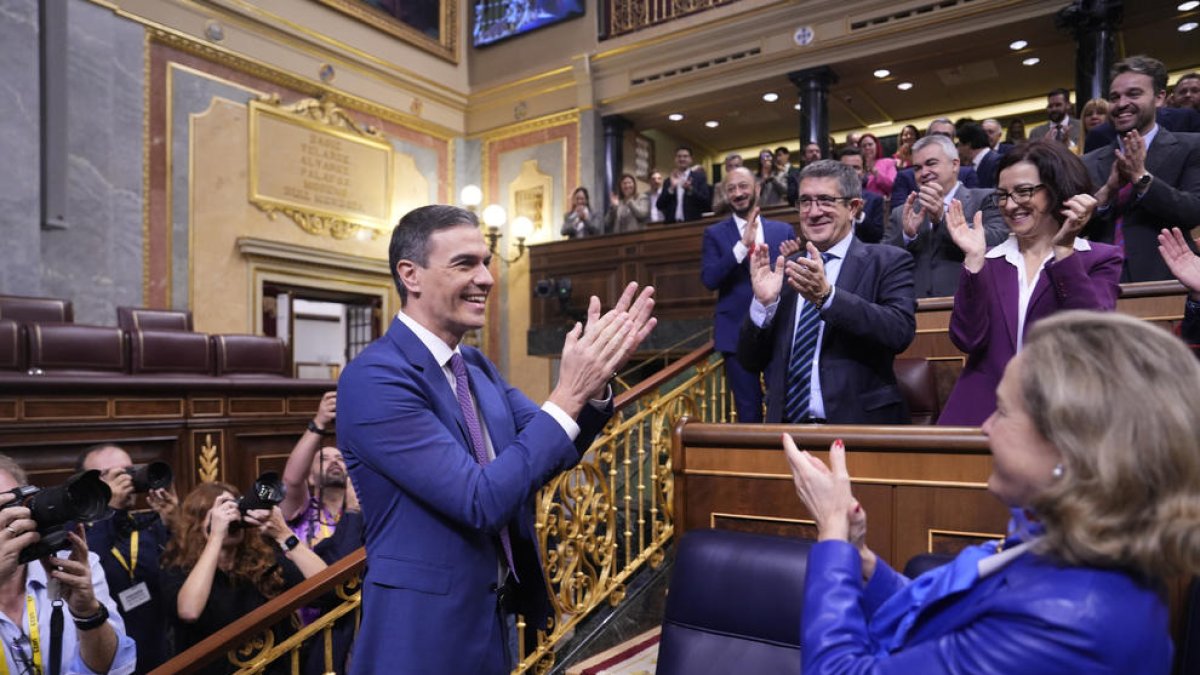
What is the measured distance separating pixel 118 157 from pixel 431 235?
724 cm

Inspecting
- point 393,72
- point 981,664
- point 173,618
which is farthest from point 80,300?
point 981,664

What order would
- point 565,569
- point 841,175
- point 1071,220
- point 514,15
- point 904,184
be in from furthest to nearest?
point 514,15
point 904,184
point 565,569
point 841,175
point 1071,220

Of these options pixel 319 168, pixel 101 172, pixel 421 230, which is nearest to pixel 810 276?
pixel 421 230

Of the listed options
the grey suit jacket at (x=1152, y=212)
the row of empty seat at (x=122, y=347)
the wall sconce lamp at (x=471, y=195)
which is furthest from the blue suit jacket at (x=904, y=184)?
the wall sconce lamp at (x=471, y=195)

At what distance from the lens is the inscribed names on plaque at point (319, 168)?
8352 mm

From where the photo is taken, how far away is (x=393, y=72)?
31.9 ft

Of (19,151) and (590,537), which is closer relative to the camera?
(590,537)

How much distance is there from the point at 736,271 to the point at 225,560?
8.10 ft

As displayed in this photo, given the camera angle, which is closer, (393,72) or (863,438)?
(863,438)

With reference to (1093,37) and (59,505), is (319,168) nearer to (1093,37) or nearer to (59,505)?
(1093,37)

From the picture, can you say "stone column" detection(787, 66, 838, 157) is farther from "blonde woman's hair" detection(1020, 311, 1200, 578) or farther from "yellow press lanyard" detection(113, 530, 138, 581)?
"blonde woman's hair" detection(1020, 311, 1200, 578)

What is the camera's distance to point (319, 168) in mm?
8898

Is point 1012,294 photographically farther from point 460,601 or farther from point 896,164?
point 896,164

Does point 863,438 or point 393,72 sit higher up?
point 393,72
